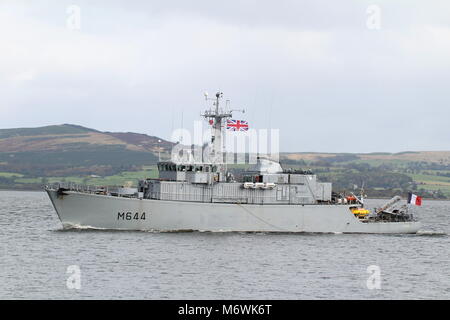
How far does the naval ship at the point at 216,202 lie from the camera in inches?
1964

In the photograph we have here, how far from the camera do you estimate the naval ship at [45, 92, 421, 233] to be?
164ft

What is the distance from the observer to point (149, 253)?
41562mm

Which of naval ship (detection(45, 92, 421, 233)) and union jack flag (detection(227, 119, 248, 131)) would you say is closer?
naval ship (detection(45, 92, 421, 233))

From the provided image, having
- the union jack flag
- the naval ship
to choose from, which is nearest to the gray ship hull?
the naval ship

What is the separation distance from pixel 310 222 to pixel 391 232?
325 inches

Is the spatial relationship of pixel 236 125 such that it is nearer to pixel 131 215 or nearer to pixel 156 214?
pixel 156 214

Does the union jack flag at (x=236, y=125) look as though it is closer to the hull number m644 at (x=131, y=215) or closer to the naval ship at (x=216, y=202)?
the naval ship at (x=216, y=202)

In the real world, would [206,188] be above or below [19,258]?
above

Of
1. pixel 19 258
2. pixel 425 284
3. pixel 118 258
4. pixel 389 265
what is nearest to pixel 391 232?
pixel 389 265

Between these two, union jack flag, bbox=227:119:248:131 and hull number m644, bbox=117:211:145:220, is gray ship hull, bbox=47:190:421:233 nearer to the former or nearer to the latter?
hull number m644, bbox=117:211:145:220

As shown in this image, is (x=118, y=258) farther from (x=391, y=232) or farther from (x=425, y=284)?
(x=391, y=232)

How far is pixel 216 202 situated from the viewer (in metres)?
51.0

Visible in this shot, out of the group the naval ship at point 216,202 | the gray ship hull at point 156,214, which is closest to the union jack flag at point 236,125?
the naval ship at point 216,202
